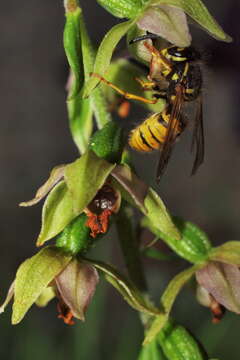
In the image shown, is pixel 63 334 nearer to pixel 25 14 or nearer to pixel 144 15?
pixel 144 15

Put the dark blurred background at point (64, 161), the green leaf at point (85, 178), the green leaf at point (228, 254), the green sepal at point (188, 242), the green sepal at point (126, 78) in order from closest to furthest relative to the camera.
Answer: the green leaf at point (85, 178) → the green leaf at point (228, 254) → the green sepal at point (188, 242) → the green sepal at point (126, 78) → the dark blurred background at point (64, 161)

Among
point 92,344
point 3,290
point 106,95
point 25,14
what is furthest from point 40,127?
point 106,95

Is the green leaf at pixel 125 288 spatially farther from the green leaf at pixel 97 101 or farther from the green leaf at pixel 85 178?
the green leaf at pixel 97 101

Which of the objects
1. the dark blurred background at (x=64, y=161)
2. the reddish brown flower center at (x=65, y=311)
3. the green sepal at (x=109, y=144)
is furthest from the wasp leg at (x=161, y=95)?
the dark blurred background at (x=64, y=161)

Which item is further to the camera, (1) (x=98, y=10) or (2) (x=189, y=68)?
(1) (x=98, y=10)

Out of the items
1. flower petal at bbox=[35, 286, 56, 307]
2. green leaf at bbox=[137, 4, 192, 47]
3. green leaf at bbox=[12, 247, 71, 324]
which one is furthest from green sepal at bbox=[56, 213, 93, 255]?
green leaf at bbox=[137, 4, 192, 47]

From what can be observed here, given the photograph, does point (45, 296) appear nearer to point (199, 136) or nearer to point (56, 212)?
point (56, 212)
